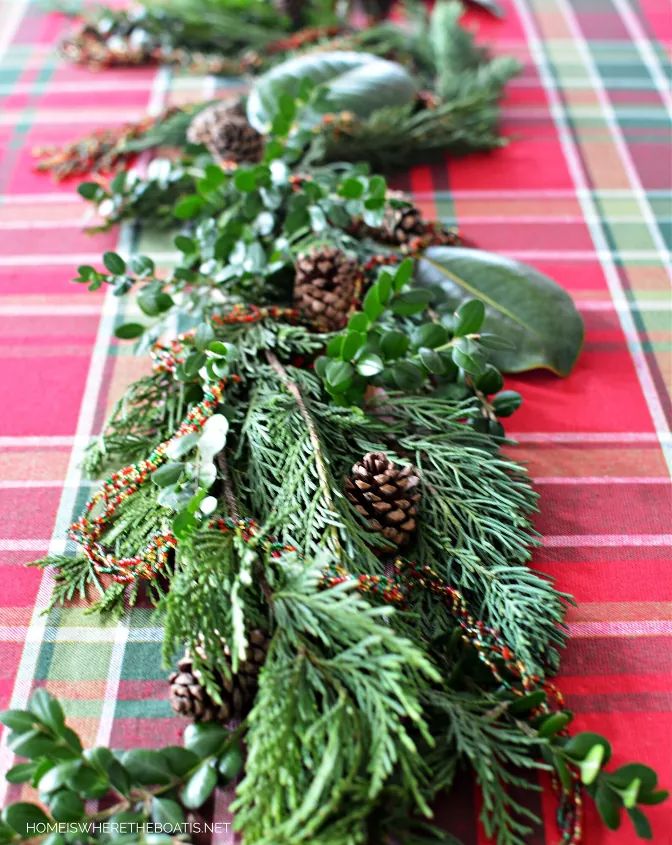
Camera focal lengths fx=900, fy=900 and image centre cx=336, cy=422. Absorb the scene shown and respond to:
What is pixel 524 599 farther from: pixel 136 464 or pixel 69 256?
pixel 69 256

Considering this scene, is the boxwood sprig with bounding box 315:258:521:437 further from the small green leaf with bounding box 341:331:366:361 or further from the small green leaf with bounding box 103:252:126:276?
the small green leaf with bounding box 103:252:126:276

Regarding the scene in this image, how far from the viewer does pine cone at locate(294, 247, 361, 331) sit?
2.70 ft

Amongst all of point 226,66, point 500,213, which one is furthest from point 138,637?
point 226,66

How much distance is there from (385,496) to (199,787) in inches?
9.1

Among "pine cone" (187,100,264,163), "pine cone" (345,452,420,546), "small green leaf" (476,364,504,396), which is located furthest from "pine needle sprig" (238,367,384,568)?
"pine cone" (187,100,264,163)

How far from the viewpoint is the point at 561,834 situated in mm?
554

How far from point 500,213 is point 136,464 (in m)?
0.55

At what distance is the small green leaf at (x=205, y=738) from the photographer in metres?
0.56

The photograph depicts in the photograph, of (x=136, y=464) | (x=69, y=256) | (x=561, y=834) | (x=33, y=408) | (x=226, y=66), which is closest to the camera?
(x=561, y=834)

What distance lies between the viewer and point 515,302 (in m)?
0.85

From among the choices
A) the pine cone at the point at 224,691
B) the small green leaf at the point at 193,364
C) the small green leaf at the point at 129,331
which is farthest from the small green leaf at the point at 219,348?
the pine cone at the point at 224,691

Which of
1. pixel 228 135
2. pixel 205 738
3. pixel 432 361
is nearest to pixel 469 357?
pixel 432 361

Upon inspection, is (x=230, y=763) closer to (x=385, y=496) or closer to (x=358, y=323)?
(x=385, y=496)

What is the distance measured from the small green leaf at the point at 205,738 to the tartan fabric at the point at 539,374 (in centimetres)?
4
